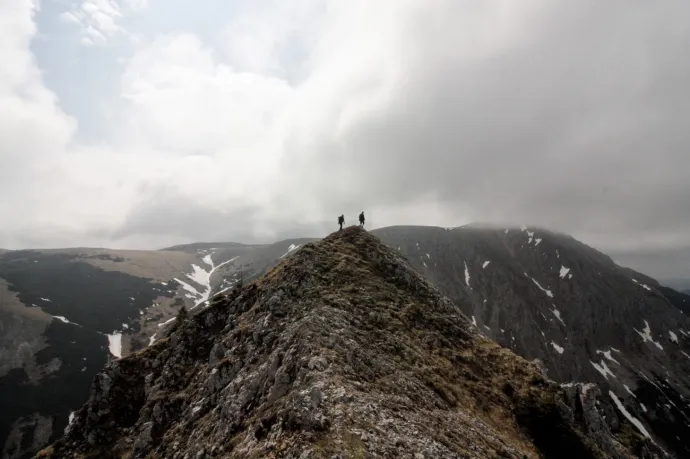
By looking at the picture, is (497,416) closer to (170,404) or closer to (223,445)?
(223,445)

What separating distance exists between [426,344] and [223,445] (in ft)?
65.0

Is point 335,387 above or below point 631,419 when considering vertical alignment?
above

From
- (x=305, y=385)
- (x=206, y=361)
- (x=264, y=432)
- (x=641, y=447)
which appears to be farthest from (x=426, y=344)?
(x=641, y=447)

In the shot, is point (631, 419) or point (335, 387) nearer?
point (335, 387)

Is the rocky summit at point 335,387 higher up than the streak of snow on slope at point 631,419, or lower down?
higher up

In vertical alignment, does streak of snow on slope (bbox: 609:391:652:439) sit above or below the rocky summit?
below

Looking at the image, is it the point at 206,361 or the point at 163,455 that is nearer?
the point at 163,455

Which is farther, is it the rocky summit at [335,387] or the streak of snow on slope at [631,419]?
the streak of snow on slope at [631,419]

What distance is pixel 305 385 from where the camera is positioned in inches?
941

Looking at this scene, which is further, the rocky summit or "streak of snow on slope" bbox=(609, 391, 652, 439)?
"streak of snow on slope" bbox=(609, 391, 652, 439)

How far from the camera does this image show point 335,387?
23078mm

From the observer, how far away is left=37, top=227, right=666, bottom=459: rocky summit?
2147 cm

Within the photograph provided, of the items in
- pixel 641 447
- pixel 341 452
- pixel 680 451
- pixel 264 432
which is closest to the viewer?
pixel 341 452

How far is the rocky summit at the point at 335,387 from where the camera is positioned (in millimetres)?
21469
